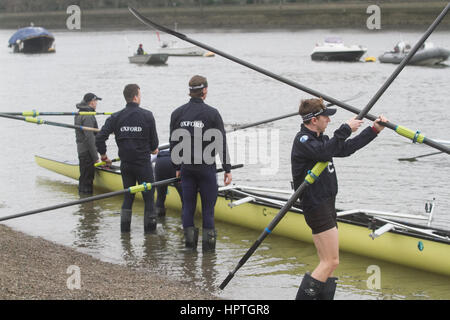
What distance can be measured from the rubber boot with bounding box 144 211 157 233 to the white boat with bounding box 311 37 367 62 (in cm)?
4527

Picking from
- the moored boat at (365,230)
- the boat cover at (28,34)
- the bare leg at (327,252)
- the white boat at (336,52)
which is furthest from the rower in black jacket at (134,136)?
the boat cover at (28,34)

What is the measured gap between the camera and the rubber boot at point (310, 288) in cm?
683

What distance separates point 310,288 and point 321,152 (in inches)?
51.0

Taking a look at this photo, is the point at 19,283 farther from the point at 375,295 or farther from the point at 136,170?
the point at 375,295

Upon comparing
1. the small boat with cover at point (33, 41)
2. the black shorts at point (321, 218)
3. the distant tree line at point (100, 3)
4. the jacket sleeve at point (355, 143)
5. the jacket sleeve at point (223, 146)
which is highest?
the distant tree line at point (100, 3)

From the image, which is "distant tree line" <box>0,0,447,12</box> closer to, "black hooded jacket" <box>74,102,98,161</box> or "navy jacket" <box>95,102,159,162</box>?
"black hooded jacket" <box>74,102,98,161</box>

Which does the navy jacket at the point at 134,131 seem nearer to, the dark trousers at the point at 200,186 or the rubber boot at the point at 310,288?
the dark trousers at the point at 200,186

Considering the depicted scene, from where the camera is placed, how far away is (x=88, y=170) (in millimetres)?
13836

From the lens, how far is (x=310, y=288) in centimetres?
686

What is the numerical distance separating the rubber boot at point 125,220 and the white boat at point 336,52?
1783 inches

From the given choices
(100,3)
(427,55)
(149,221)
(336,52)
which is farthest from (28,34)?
(149,221)

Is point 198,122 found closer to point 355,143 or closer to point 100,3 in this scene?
point 355,143

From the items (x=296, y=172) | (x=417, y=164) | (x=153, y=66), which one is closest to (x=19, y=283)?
(x=296, y=172)
